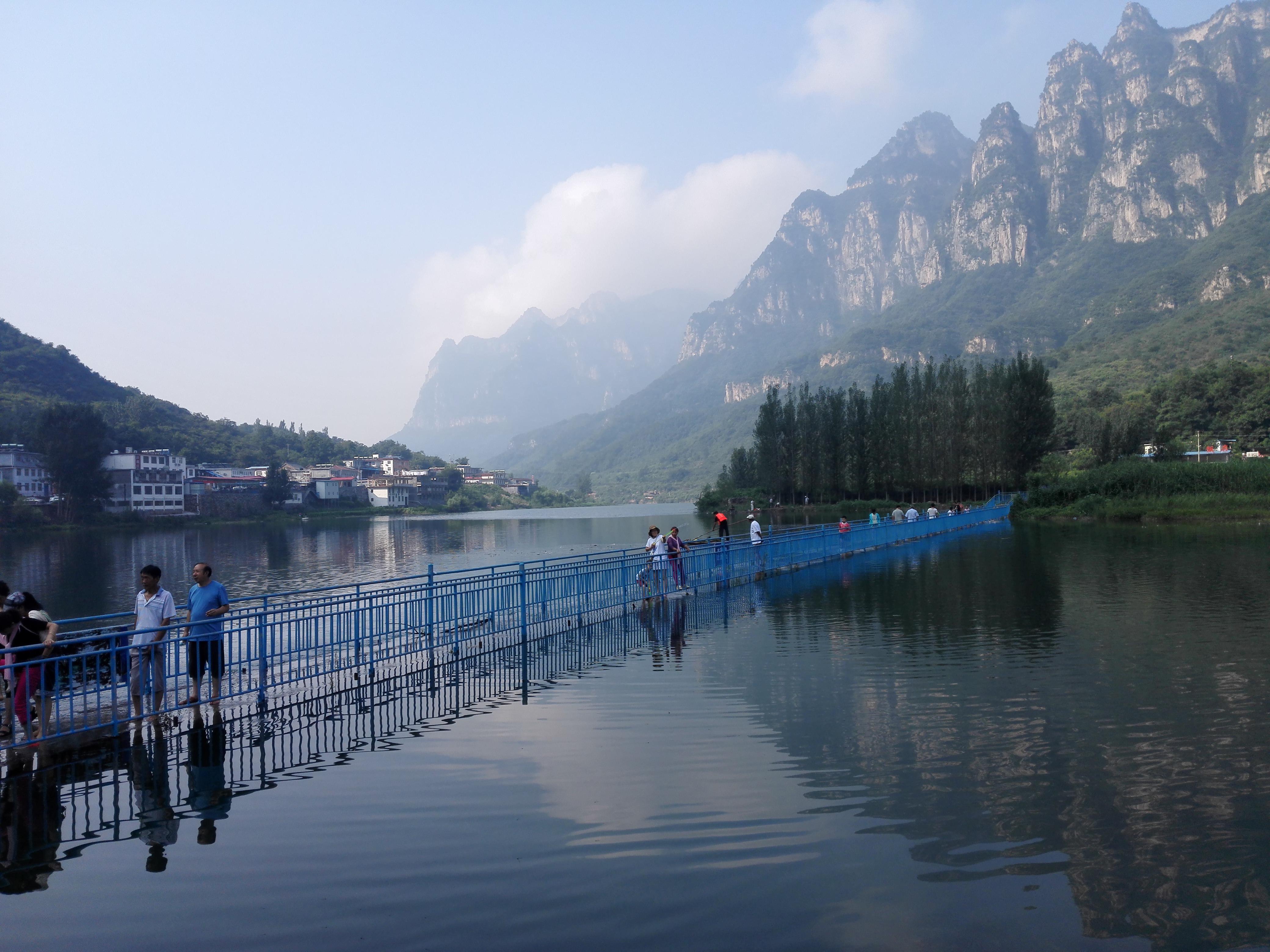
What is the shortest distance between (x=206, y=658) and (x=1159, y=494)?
54.8 meters

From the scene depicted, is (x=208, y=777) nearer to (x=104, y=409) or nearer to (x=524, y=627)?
(x=524, y=627)

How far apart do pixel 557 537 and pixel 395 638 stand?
52.2 m

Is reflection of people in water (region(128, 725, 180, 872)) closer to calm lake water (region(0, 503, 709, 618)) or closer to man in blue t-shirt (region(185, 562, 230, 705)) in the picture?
man in blue t-shirt (region(185, 562, 230, 705))

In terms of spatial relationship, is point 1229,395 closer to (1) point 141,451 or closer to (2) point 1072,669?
(2) point 1072,669

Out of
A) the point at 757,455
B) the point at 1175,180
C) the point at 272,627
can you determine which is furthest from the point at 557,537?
the point at 1175,180

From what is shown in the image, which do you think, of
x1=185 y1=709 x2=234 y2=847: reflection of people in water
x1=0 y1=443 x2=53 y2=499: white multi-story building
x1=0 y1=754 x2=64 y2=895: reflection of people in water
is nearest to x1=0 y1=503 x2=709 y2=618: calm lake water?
x1=185 y1=709 x2=234 y2=847: reflection of people in water

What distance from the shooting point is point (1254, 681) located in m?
11.0

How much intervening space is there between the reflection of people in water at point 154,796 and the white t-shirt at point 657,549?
1300 cm

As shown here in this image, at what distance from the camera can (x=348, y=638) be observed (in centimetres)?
1352

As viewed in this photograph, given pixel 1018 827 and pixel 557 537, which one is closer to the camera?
pixel 1018 827

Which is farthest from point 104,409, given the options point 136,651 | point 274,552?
point 136,651

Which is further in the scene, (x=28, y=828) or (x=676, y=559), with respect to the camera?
(x=676, y=559)

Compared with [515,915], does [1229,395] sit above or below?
above

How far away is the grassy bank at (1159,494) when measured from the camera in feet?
155
